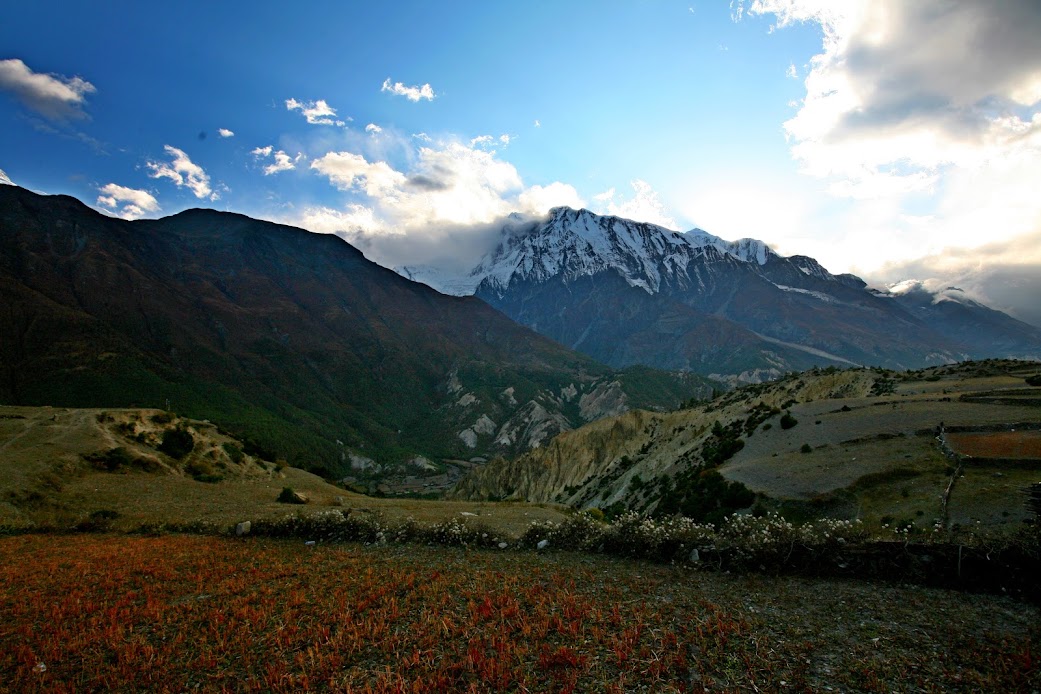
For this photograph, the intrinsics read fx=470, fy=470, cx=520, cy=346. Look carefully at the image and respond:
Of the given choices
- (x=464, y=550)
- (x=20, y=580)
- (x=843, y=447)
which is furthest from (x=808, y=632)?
(x=843, y=447)

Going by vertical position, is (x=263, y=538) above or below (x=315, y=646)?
below

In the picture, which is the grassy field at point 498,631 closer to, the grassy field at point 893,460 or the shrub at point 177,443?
the grassy field at point 893,460

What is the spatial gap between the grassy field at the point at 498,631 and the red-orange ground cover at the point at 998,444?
17.3 metres

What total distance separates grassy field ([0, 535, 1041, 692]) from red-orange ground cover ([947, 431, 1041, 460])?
17.3 metres

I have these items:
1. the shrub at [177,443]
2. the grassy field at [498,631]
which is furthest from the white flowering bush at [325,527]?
the shrub at [177,443]

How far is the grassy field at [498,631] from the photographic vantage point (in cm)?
851

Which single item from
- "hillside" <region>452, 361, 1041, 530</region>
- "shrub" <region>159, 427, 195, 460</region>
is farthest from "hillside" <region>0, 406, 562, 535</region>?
"hillside" <region>452, 361, 1041, 530</region>

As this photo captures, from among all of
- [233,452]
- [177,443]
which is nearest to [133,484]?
[177,443]

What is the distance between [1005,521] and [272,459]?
183ft

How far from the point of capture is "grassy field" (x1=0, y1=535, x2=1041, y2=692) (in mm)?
8508

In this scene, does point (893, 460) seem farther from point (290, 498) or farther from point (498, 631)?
point (290, 498)

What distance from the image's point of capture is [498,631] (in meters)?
10.5

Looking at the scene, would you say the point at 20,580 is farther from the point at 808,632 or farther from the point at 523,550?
the point at 808,632

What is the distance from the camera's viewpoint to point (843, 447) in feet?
107
